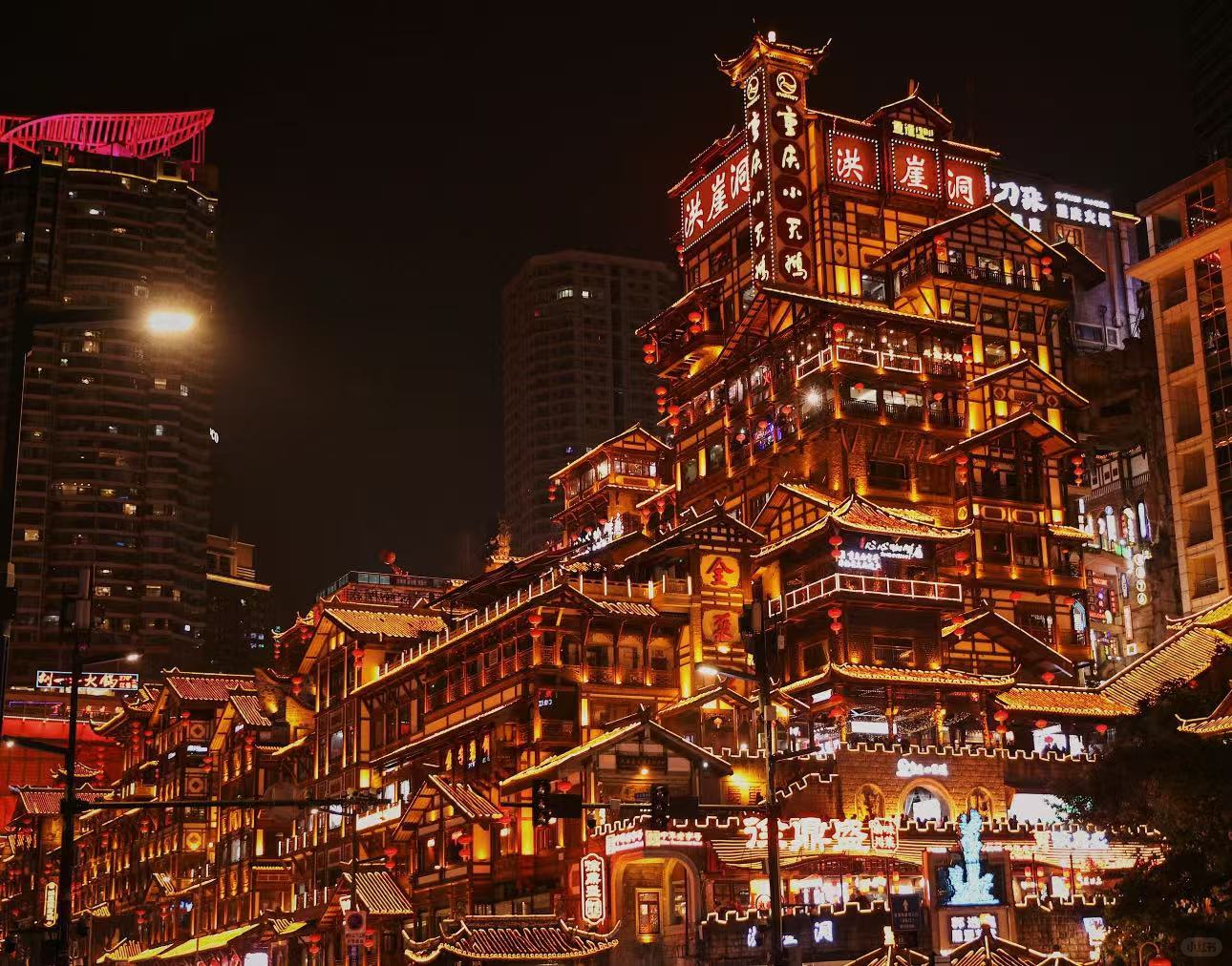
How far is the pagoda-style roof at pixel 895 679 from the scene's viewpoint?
6806 centimetres

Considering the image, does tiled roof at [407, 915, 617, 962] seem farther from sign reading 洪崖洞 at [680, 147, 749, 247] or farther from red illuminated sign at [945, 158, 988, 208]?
red illuminated sign at [945, 158, 988, 208]

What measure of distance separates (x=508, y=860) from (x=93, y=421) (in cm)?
12130

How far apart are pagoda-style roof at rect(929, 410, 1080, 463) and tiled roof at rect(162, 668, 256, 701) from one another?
166 feet

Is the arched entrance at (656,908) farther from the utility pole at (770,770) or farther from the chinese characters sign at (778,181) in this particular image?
the chinese characters sign at (778,181)

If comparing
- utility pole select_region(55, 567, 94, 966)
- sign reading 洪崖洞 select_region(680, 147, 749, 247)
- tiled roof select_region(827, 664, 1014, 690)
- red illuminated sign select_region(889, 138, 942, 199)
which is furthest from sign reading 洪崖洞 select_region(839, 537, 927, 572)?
utility pole select_region(55, 567, 94, 966)

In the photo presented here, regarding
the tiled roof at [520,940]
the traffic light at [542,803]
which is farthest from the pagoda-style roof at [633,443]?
the traffic light at [542,803]

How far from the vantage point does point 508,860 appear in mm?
66000

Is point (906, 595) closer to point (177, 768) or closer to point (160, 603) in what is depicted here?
point (177, 768)

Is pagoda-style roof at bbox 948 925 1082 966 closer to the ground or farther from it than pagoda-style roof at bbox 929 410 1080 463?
closer to the ground

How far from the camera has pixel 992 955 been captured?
119 ft

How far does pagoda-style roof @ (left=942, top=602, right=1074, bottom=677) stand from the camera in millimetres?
74250

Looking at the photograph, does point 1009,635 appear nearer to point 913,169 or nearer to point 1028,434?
point 1028,434

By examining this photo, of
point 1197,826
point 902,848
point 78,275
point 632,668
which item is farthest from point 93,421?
point 1197,826

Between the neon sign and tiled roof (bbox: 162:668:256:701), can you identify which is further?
tiled roof (bbox: 162:668:256:701)
